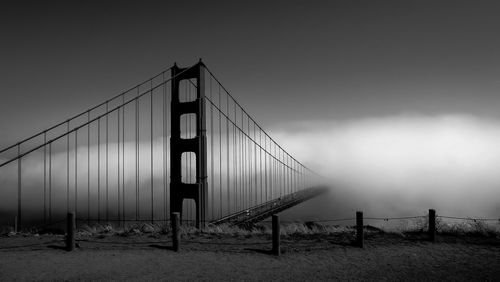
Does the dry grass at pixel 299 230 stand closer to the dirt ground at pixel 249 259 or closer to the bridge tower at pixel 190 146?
the dirt ground at pixel 249 259

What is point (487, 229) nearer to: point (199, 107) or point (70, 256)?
point (199, 107)

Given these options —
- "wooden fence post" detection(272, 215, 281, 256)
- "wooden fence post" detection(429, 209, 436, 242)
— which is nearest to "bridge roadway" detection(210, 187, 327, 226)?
"wooden fence post" detection(272, 215, 281, 256)

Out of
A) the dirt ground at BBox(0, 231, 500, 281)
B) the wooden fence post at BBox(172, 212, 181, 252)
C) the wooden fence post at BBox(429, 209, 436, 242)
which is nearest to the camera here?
the dirt ground at BBox(0, 231, 500, 281)

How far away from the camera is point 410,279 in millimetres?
7527

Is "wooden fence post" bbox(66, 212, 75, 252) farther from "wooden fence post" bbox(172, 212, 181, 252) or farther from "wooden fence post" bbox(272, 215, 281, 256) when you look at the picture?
"wooden fence post" bbox(272, 215, 281, 256)

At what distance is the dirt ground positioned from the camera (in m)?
7.75

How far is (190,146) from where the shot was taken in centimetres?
1577

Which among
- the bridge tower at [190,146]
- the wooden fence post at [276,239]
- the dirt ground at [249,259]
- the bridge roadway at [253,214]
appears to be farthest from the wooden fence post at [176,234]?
the bridge roadway at [253,214]

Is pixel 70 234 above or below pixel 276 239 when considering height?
above

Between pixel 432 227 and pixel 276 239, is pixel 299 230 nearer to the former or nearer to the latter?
pixel 276 239

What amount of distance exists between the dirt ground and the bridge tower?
345 centimetres

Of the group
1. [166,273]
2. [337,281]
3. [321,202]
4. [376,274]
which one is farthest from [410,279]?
[321,202]

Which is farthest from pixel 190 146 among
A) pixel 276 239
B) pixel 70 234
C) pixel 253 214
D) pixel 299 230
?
pixel 253 214

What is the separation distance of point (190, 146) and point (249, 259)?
7.82 meters
